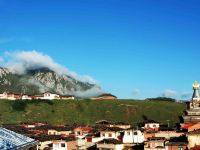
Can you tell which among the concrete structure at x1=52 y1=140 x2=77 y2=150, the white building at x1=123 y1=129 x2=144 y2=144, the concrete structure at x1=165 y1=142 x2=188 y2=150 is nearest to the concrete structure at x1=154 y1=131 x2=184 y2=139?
the white building at x1=123 y1=129 x2=144 y2=144

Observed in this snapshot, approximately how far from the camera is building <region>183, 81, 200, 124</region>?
73.9 m

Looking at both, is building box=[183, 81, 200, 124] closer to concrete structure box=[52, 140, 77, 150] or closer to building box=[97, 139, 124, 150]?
building box=[97, 139, 124, 150]

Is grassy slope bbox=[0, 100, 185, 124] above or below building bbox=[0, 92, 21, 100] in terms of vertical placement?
below

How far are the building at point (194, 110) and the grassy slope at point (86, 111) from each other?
39.0 meters

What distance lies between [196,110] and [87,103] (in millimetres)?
63786

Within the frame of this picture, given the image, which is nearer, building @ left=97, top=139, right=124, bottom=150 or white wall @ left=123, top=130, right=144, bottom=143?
building @ left=97, top=139, right=124, bottom=150

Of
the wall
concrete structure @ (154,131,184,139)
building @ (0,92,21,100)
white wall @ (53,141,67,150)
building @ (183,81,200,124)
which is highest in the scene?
building @ (0,92,21,100)

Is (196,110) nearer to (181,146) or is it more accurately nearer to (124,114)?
(181,146)

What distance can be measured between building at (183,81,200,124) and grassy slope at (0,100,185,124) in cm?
3897

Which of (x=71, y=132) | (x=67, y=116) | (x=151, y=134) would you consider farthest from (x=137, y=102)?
(x=151, y=134)

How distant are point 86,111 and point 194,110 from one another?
57778 mm

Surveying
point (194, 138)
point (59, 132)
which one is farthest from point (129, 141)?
point (59, 132)

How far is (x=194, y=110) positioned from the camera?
7481 centimetres

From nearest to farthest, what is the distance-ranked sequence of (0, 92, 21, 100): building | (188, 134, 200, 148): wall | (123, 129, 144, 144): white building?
(188, 134, 200, 148): wall → (123, 129, 144, 144): white building → (0, 92, 21, 100): building
